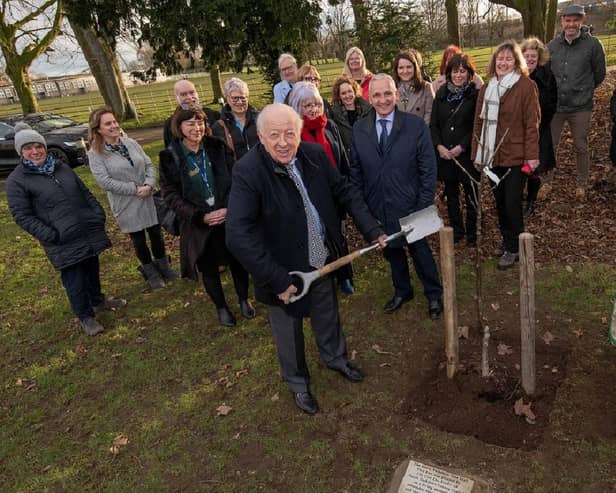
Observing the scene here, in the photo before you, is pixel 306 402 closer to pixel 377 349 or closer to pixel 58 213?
pixel 377 349

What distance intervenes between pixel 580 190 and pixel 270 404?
15.8 feet

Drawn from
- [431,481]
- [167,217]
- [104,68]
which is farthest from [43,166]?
[104,68]

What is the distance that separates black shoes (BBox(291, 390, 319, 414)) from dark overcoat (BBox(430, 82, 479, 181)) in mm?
2921

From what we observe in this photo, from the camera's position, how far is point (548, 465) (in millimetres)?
2717

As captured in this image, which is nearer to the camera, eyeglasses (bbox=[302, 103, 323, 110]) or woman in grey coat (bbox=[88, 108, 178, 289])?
eyeglasses (bbox=[302, 103, 323, 110])

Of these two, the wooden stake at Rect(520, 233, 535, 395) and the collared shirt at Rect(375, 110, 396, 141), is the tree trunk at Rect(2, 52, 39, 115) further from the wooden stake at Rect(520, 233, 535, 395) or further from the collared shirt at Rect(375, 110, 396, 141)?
the wooden stake at Rect(520, 233, 535, 395)

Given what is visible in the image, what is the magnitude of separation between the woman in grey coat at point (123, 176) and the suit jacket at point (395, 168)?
2.41m

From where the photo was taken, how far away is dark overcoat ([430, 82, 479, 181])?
4.70 metres

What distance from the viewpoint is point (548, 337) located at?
12.3 feet

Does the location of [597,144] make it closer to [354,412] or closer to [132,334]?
[354,412]

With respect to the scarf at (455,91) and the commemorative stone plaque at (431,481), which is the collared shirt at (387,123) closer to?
the scarf at (455,91)

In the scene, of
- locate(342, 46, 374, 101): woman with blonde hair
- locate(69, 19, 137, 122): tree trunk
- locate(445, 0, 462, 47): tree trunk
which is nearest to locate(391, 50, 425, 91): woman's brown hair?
locate(342, 46, 374, 101): woman with blonde hair

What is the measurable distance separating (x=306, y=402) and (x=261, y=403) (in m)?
0.40

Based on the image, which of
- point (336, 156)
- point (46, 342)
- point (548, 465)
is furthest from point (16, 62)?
point (548, 465)
